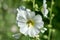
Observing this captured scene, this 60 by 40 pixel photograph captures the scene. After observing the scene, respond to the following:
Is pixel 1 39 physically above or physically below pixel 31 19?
below

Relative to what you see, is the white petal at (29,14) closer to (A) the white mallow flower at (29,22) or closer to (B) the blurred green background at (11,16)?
(A) the white mallow flower at (29,22)

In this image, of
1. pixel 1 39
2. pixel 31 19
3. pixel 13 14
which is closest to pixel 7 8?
pixel 13 14

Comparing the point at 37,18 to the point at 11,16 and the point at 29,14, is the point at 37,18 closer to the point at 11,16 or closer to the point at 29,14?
the point at 29,14

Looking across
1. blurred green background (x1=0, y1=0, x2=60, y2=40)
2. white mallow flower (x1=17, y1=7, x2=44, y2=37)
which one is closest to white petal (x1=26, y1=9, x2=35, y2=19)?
white mallow flower (x1=17, y1=7, x2=44, y2=37)

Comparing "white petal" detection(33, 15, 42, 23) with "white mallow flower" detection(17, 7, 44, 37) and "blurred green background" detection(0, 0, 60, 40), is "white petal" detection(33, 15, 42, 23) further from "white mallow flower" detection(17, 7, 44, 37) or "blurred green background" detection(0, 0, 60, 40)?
"blurred green background" detection(0, 0, 60, 40)

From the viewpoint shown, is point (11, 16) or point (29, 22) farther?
point (11, 16)

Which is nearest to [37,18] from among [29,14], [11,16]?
[29,14]

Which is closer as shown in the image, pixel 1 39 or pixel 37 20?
pixel 37 20

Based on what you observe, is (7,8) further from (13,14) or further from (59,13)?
(59,13)
